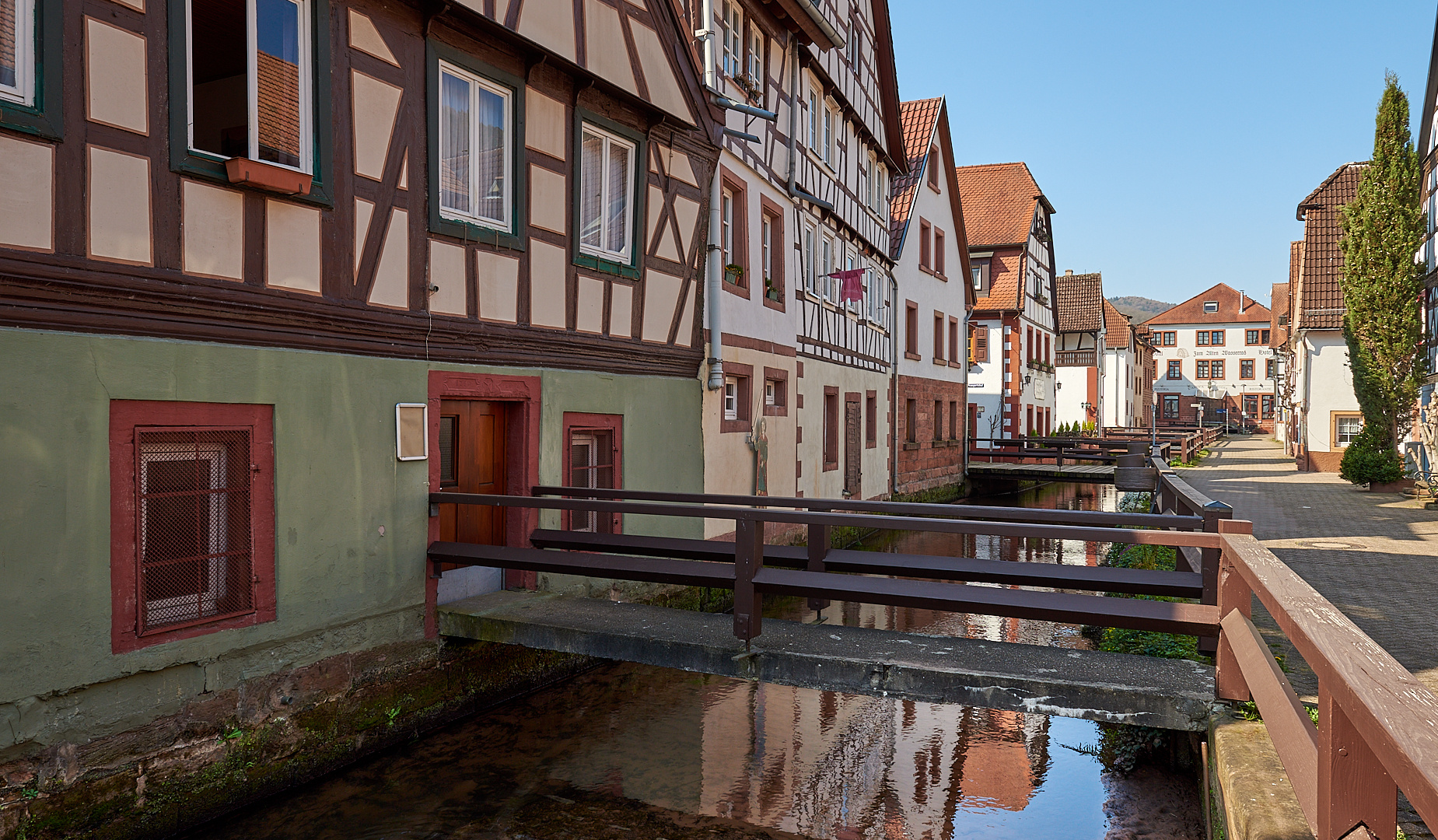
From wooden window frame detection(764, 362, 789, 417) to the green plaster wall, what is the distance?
5.42m

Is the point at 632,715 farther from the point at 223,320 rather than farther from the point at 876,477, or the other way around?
the point at 876,477

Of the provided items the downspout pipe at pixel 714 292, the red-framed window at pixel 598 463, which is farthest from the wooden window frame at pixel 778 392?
the red-framed window at pixel 598 463

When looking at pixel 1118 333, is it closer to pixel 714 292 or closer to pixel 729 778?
pixel 714 292

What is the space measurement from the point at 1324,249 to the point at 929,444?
586 inches

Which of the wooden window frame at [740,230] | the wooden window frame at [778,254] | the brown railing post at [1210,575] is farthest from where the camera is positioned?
the wooden window frame at [778,254]

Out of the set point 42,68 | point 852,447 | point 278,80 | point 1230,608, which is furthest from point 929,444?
point 42,68

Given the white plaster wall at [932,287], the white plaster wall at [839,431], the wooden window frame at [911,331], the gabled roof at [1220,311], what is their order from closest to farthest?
the white plaster wall at [839,431], the wooden window frame at [911,331], the white plaster wall at [932,287], the gabled roof at [1220,311]

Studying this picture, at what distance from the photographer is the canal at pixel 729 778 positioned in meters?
5.63

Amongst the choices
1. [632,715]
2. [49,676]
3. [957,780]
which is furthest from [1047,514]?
[49,676]

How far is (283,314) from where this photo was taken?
19.8 ft

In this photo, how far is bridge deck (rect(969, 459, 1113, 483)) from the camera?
79.4 ft

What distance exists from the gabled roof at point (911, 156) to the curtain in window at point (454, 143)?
618 inches

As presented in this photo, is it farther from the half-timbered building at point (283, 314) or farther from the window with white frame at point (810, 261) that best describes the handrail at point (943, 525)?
the window with white frame at point (810, 261)

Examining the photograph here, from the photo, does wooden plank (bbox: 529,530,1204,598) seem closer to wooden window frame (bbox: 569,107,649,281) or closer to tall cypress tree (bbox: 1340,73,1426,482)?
wooden window frame (bbox: 569,107,649,281)
